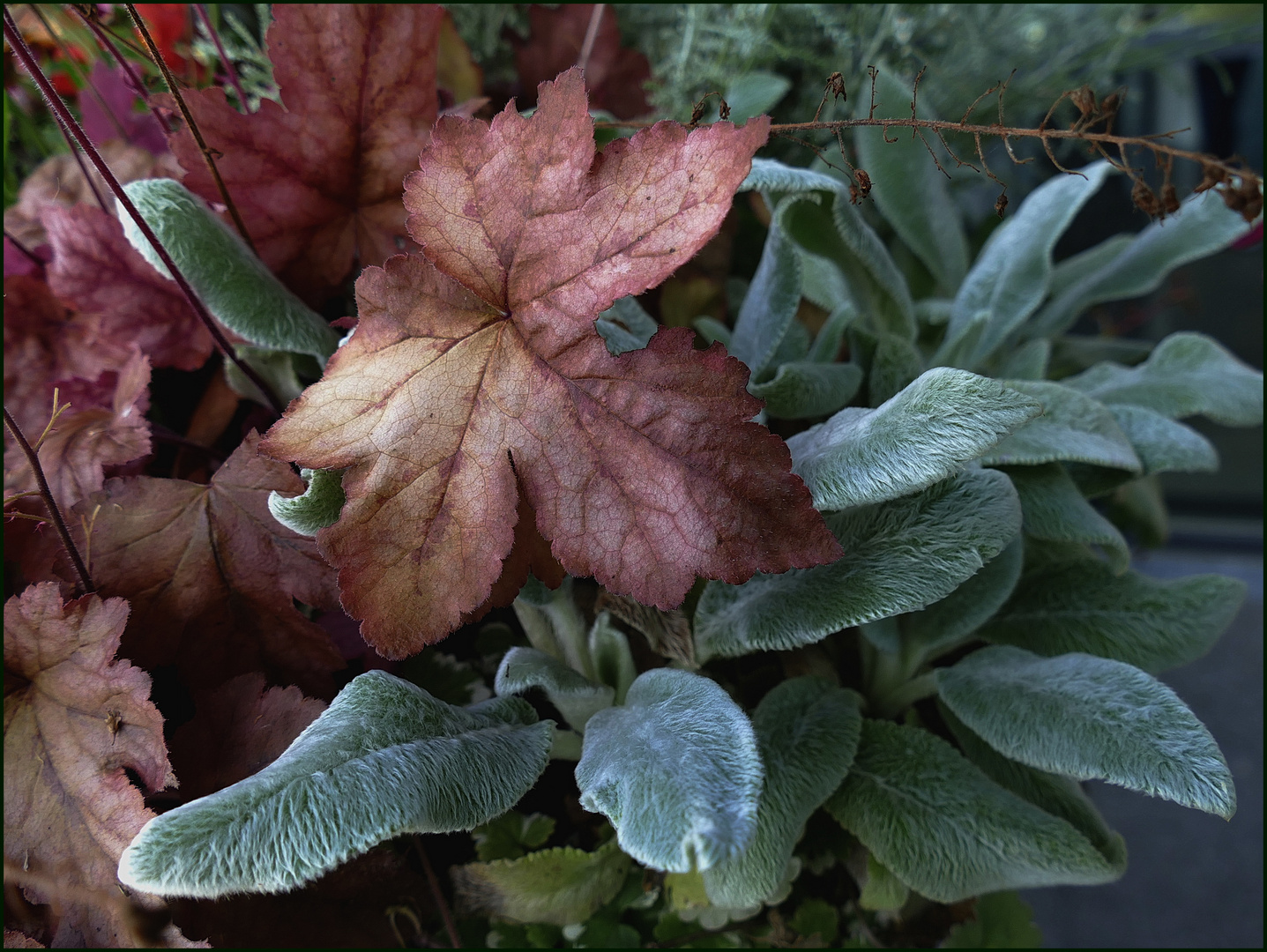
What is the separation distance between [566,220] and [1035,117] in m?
0.94

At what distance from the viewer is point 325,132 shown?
18.0 inches

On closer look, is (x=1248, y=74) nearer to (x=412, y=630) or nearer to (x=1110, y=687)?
(x=1110, y=687)

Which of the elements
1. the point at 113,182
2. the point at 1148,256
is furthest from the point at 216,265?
the point at 1148,256

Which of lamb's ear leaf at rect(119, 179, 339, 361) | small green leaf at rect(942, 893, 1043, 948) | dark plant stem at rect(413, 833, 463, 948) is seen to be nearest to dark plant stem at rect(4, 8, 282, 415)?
lamb's ear leaf at rect(119, 179, 339, 361)

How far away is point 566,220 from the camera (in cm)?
31

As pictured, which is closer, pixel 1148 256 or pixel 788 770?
pixel 788 770

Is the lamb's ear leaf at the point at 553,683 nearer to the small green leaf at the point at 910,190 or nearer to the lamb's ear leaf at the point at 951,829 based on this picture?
the lamb's ear leaf at the point at 951,829

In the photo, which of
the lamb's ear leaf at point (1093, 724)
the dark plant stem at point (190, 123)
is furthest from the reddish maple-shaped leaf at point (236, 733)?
the lamb's ear leaf at point (1093, 724)

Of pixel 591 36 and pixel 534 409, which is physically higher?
pixel 591 36

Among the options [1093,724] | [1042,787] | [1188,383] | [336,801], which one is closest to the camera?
[336,801]

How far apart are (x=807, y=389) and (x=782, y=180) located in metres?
0.11

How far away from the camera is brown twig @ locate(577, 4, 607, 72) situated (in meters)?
0.65

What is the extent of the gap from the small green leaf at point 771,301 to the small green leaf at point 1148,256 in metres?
Answer: 0.41

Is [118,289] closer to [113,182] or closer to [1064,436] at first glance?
[113,182]
